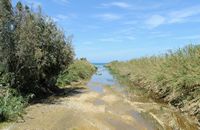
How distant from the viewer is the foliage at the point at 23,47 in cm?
1685

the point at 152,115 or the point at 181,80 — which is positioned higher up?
the point at 181,80

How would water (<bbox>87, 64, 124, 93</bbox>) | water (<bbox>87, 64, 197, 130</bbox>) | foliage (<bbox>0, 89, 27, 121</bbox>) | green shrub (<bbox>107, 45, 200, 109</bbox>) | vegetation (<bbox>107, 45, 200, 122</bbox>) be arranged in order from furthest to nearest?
water (<bbox>87, 64, 124, 93</bbox>) → green shrub (<bbox>107, 45, 200, 109</bbox>) → vegetation (<bbox>107, 45, 200, 122</bbox>) → water (<bbox>87, 64, 197, 130</bbox>) → foliage (<bbox>0, 89, 27, 121</bbox>)

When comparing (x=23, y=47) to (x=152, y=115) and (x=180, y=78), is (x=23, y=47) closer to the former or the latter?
(x=152, y=115)

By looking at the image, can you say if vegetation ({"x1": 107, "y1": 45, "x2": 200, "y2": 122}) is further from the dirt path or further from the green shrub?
the dirt path

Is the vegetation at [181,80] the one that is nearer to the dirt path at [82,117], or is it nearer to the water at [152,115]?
the water at [152,115]

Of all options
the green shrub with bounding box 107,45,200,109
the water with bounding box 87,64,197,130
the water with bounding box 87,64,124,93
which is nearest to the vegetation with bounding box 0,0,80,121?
the water with bounding box 87,64,197,130

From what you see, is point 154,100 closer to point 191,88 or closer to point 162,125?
point 191,88

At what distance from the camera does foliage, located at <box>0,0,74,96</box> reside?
1685 cm

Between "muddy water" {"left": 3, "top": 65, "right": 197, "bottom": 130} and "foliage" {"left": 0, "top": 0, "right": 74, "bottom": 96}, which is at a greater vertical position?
"foliage" {"left": 0, "top": 0, "right": 74, "bottom": 96}

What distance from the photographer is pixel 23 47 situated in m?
16.9

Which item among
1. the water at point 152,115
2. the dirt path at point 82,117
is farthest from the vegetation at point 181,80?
the dirt path at point 82,117

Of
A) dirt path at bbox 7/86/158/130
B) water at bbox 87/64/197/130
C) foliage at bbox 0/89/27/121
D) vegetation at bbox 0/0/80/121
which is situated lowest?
water at bbox 87/64/197/130

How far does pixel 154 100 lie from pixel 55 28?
24.9 ft

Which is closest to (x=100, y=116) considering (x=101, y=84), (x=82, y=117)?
(x=82, y=117)
